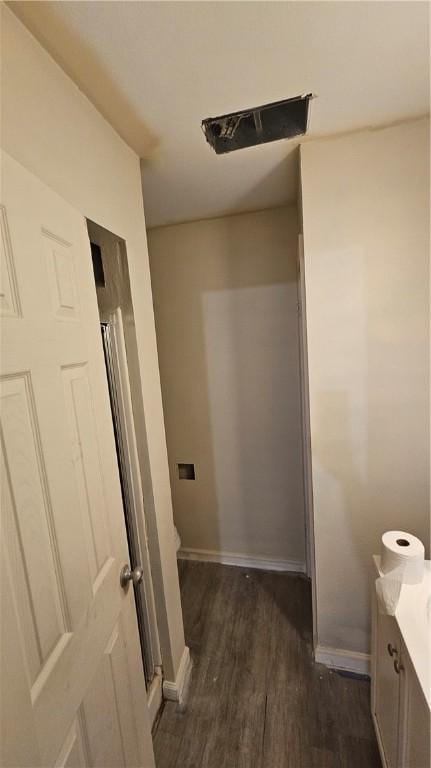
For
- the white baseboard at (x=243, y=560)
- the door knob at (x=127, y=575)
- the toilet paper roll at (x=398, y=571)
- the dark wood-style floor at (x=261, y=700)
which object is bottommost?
the dark wood-style floor at (x=261, y=700)

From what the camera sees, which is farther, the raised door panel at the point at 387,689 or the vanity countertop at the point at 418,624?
the raised door panel at the point at 387,689

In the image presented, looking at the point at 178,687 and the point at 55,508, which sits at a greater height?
the point at 55,508

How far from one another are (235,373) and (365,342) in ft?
3.14

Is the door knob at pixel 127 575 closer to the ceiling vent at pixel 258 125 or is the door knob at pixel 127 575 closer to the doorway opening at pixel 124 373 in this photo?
the doorway opening at pixel 124 373

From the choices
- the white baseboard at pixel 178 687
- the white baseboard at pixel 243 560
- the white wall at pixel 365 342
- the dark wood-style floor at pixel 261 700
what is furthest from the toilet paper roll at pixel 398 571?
the white baseboard at pixel 243 560

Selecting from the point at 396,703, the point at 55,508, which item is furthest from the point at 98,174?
the point at 396,703

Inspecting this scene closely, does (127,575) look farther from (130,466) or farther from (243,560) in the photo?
(243,560)

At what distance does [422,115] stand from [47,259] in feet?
4.61

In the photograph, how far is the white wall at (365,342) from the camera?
1.28 meters

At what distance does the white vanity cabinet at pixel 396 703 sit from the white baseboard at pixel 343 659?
282 mm

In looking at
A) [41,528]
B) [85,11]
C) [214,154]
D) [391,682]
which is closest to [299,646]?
[391,682]

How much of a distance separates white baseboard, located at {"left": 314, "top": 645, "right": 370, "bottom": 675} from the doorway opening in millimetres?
806

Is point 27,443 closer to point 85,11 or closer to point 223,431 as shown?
point 85,11

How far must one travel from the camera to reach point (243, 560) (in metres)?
2.37
